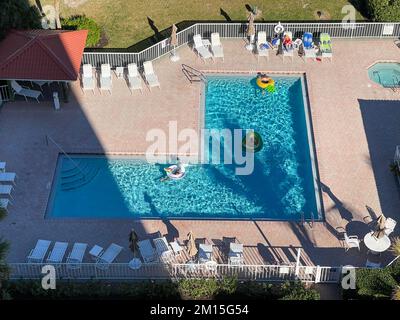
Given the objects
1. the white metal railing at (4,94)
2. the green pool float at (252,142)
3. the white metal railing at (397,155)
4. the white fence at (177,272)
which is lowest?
the white fence at (177,272)

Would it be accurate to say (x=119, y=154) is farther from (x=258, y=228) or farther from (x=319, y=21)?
(x=319, y=21)

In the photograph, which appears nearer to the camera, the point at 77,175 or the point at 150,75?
the point at 77,175

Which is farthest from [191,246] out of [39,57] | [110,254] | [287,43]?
[287,43]

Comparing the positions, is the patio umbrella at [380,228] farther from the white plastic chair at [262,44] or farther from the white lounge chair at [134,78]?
the white lounge chair at [134,78]

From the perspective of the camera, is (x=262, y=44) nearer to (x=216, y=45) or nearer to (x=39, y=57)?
(x=216, y=45)

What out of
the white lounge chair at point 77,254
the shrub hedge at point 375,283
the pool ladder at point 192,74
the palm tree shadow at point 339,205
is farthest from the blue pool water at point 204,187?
the shrub hedge at point 375,283

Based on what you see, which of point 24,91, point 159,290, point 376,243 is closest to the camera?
point 159,290
